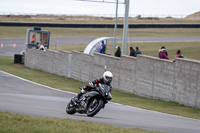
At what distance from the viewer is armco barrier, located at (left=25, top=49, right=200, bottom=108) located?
17812 millimetres

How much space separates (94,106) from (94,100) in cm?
18

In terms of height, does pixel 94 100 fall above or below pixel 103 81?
below

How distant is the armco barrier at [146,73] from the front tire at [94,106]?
690cm

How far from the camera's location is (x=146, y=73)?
2067 cm

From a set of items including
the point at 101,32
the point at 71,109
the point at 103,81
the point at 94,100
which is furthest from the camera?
the point at 101,32

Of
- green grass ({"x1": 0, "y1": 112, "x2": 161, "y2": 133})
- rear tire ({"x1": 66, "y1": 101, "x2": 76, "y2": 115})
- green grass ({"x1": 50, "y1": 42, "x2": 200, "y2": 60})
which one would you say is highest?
green grass ({"x1": 50, "y1": 42, "x2": 200, "y2": 60})

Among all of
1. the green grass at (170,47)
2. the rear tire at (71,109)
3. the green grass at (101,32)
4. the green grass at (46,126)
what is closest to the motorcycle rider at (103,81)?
the rear tire at (71,109)

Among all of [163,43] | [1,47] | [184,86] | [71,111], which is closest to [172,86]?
[184,86]

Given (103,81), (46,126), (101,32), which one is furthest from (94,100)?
(101,32)

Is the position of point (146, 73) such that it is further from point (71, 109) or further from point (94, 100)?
point (94, 100)

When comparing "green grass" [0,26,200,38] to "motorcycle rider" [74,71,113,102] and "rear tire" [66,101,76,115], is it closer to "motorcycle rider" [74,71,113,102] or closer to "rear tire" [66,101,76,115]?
"rear tire" [66,101,76,115]

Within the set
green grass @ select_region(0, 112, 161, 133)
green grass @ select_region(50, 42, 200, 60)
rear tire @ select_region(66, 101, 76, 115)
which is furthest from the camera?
green grass @ select_region(50, 42, 200, 60)

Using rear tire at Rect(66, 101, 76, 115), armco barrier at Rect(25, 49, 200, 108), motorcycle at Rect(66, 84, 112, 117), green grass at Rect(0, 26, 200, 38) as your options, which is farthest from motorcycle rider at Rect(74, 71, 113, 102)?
green grass at Rect(0, 26, 200, 38)

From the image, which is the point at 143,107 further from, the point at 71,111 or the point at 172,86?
the point at 71,111
